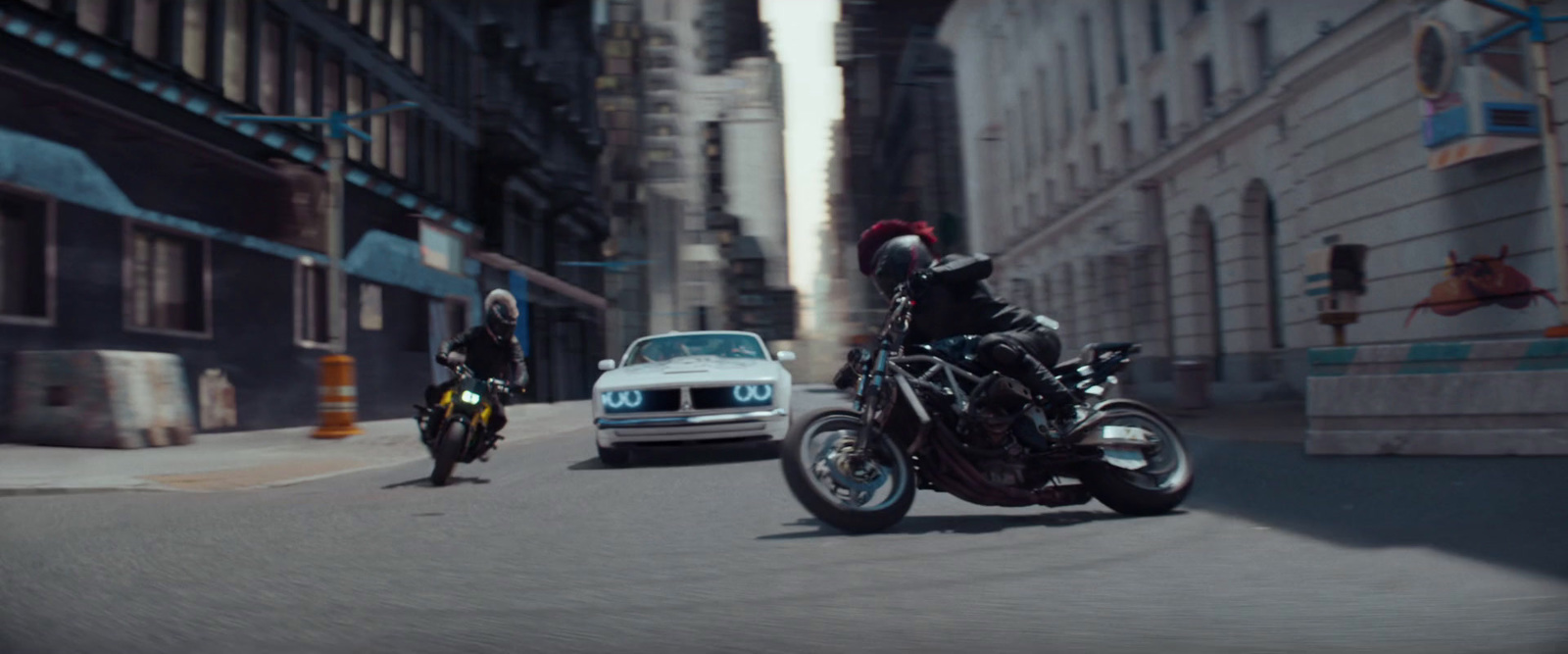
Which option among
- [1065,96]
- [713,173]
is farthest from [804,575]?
[713,173]

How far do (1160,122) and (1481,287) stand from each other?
13805 mm

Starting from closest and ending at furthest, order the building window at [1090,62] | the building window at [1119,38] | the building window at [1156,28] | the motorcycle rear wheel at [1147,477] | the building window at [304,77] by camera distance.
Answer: the motorcycle rear wheel at [1147,477]
the building window at [304,77]
the building window at [1156,28]
the building window at [1119,38]
the building window at [1090,62]

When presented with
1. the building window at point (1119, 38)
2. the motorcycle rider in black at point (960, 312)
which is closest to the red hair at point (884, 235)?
the motorcycle rider in black at point (960, 312)

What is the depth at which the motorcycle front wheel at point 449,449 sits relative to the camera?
948 cm

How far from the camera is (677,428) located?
429 inches

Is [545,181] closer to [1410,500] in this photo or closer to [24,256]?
[24,256]

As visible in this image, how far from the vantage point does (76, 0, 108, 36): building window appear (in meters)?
16.0

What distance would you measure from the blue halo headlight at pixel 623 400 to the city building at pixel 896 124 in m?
18.6

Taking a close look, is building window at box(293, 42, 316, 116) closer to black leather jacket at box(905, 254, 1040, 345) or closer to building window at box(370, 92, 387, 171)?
building window at box(370, 92, 387, 171)

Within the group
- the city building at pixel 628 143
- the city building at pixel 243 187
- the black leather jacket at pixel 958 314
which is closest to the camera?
the black leather jacket at pixel 958 314

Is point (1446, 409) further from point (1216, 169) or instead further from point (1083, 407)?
point (1216, 169)

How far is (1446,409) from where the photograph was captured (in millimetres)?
9219

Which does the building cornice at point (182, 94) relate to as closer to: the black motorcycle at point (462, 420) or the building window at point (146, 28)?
the building window at point (146, 28)

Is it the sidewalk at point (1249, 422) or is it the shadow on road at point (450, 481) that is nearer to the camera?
the shadow on road at point (450, 481)
